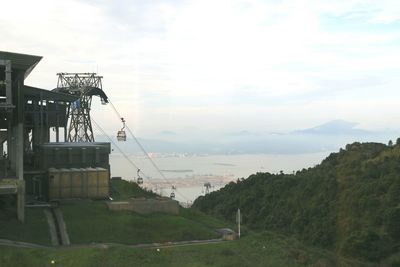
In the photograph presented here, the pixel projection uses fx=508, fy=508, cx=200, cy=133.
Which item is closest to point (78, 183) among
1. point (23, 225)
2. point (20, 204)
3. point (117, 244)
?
point (20, 204)

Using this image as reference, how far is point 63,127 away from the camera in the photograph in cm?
5391

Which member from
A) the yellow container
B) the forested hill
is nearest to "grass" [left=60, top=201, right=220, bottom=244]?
the yellow container

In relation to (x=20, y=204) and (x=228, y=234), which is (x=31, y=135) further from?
(x=228, y=234)

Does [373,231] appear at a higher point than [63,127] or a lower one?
lower

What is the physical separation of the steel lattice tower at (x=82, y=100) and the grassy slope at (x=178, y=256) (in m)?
39.9

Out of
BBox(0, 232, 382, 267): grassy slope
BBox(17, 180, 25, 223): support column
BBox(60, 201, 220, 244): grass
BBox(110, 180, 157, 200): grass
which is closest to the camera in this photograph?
BBox(0, 232, 382, 267): grassy slope

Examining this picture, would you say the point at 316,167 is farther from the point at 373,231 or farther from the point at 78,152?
the point at 78,152

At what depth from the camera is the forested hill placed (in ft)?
185

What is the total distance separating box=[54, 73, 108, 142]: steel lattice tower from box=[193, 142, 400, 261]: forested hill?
25.6 metres

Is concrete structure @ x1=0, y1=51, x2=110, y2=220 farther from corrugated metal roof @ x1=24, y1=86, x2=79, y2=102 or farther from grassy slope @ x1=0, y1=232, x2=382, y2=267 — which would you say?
grassy slope @ x1=0, y1=232, x2=382, y2=267

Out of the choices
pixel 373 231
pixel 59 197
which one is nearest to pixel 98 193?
pixel 59 197

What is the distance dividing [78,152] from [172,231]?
13776mm

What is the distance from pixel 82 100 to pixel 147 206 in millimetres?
32983

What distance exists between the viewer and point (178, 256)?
24188mm
